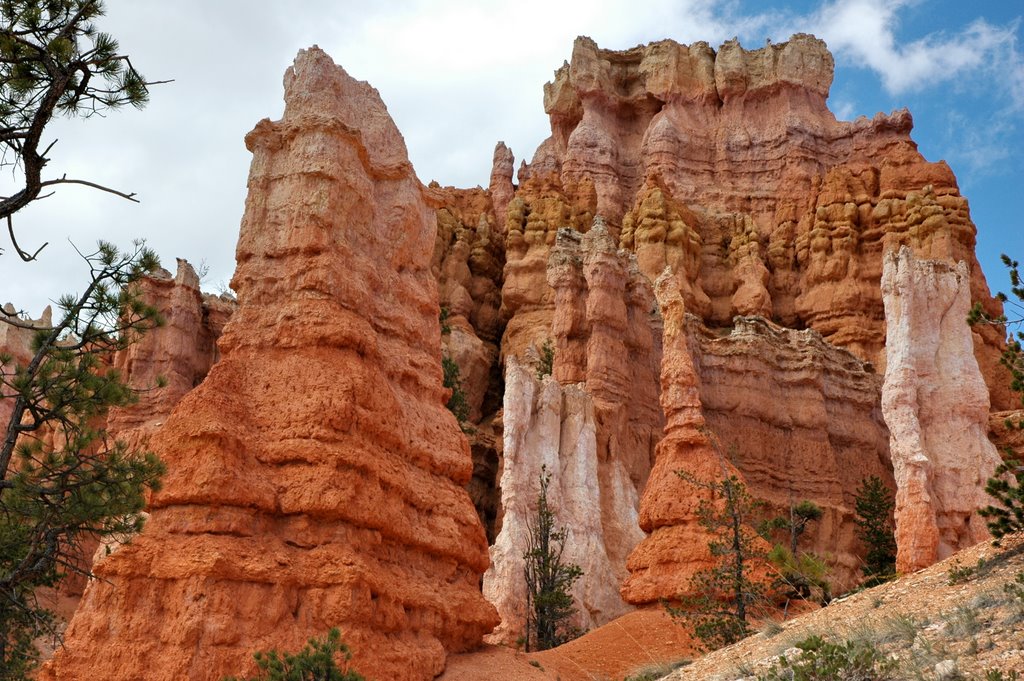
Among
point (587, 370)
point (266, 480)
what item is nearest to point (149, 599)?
point (266, 480)

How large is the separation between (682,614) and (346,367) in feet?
32.6

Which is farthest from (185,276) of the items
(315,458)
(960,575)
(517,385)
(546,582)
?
(960,575)

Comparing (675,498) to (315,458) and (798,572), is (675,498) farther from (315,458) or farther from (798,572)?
(315,458)

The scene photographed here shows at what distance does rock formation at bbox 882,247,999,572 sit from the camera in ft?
80.4

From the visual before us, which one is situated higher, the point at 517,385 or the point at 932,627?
the point at 517,385

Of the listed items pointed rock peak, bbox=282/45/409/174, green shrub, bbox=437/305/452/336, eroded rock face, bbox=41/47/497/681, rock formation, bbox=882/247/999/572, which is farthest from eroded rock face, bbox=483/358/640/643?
green shrub, bbox=437/305/452/336

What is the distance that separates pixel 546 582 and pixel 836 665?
18.6 meters

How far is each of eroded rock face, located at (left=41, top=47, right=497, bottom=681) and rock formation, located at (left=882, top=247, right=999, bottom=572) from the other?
11557 millimetres

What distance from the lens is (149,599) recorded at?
47.5 feet

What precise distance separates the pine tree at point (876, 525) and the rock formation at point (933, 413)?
8215 mm

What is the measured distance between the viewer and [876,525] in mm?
35844

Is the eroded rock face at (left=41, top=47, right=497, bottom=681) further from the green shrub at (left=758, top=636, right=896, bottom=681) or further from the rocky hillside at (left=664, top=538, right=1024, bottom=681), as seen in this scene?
the green shrub at (left=758, top=636, right=896, bottom=681)

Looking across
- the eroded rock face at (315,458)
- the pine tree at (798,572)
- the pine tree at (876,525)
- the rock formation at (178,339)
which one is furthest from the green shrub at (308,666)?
the pine tree at (876,525)

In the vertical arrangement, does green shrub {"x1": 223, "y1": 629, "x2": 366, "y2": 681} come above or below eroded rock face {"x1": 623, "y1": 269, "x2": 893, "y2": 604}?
below
